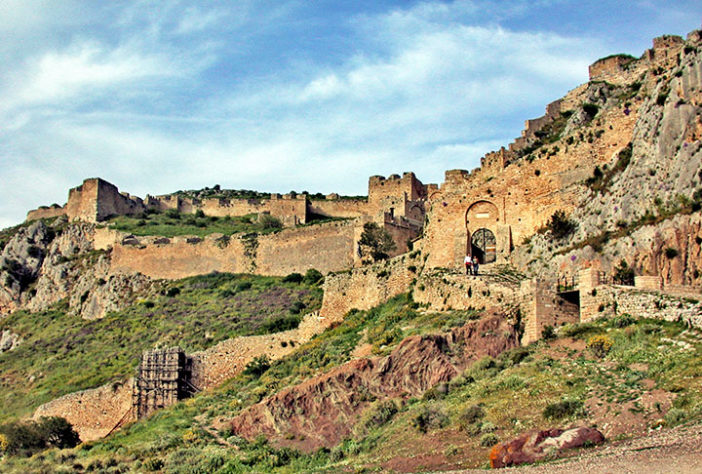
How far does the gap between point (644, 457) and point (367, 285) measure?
23835mm

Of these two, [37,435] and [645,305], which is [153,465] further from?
[645,305]

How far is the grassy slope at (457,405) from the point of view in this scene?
18.1m

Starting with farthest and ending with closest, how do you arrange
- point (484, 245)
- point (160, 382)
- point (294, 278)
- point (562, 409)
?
1. point (294, 278)
2. point (484, 245)
3. point (160, 382)
4. point (562, 409)

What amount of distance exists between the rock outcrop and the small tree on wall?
2288 cm

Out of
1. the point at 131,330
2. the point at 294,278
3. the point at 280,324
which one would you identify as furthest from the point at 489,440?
the point at 294,278

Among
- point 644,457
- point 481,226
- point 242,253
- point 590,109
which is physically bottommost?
point 644,457

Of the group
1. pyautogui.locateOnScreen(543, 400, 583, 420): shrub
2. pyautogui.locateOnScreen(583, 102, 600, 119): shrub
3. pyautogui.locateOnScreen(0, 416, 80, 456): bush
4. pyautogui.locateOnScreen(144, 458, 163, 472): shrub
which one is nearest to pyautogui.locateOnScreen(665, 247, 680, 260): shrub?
pyautogui.locateOnScreen(543, 400, 583, 420): shrub

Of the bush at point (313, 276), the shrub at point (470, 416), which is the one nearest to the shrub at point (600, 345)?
the shrub at point (470, 416)

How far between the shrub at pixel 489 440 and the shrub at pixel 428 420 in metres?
2.22

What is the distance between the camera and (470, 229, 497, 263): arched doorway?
3484 cm

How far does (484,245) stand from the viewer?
3591 centimetres

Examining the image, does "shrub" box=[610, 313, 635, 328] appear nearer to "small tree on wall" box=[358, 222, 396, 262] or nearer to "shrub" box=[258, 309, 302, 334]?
"shrub" box=[258, 309, 302, 334]

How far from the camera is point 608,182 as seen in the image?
3020 cm

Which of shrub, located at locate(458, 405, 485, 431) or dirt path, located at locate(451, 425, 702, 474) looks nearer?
dirt path, located at locate(451, 425, 702, 474)
